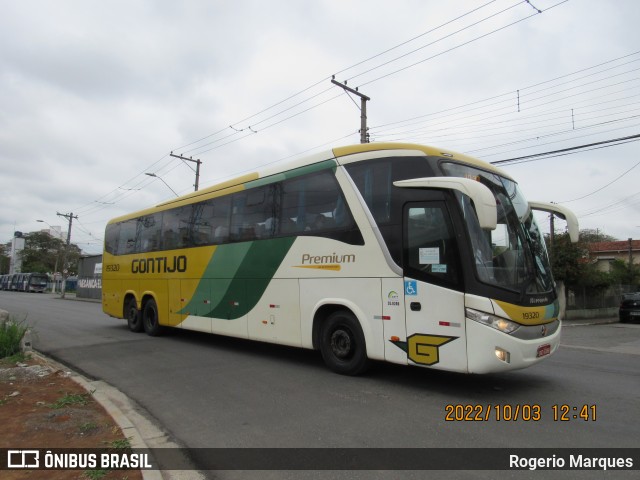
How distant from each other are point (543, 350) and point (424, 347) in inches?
60.8

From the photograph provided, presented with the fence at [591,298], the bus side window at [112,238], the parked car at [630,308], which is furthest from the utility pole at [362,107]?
the parked car at [630,308]

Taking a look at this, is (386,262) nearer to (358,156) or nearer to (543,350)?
(358,156)

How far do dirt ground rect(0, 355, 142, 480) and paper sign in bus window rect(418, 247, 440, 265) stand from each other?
4.13 metres

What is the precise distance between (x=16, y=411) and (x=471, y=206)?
247 inches

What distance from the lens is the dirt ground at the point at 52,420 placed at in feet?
12.5

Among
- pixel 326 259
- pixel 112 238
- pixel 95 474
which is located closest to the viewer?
pixel 95 474

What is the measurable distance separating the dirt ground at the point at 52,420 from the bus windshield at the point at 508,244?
452 cm

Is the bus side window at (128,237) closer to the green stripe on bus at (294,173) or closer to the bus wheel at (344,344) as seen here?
the green stripe on bus at (294,173)

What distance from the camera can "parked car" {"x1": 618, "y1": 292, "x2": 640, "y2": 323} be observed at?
2259cm

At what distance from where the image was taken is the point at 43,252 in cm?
9469

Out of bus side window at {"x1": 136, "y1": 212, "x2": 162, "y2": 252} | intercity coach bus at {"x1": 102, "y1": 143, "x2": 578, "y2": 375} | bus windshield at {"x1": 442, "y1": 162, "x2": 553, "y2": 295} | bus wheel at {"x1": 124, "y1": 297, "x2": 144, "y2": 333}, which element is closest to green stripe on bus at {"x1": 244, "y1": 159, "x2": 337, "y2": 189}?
intercity coach bus at {"x1": 102, "y1": 143, "x2": 578, "y2": 375}

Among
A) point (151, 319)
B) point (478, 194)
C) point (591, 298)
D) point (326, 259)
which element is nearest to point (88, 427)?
point (326, 259)

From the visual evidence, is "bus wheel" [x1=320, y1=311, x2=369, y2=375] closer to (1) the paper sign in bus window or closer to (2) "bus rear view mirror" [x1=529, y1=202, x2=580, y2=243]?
(1) the paper sign in bus window

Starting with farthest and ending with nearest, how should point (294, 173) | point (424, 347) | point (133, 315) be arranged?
1. point (133, 315)
2. point (294, 173)
3. point (424, 347)
